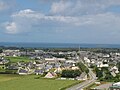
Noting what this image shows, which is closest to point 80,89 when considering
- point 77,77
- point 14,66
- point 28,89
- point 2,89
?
point 28,89

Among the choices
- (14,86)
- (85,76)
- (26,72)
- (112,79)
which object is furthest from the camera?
(26,72)

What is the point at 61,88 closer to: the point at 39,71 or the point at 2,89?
the point at 2,89

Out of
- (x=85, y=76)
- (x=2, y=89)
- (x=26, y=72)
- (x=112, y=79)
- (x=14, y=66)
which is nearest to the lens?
(x=2, y=89)

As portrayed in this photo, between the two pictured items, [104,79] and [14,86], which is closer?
[14,86]

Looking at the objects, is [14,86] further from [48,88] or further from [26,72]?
[26,72]

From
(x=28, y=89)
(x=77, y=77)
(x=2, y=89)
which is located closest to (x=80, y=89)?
(x=28, y=89)

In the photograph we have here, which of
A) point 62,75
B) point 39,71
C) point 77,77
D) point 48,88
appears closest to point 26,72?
point 39,71

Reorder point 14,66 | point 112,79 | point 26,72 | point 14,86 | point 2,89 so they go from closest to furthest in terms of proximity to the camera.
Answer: point 2,89 < point 14,86 < point 112,79 < point 26,72 < point 14,66

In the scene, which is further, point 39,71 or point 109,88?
point 39,71

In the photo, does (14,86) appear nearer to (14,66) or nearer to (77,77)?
(77,77)

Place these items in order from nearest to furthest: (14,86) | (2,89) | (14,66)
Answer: (2,89) < (14,86) < (14,66)
